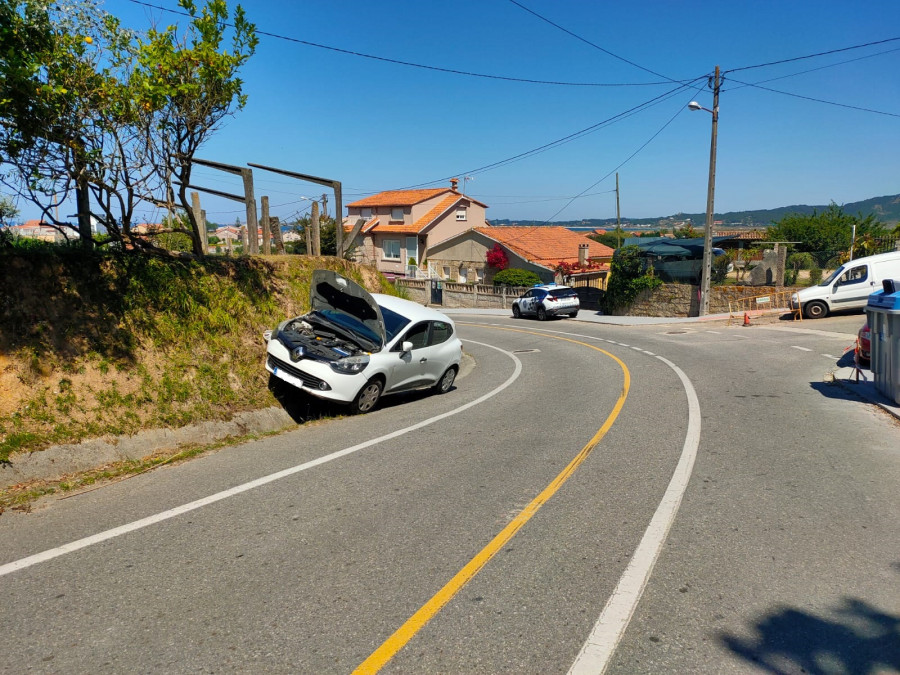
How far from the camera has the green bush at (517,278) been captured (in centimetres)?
4325

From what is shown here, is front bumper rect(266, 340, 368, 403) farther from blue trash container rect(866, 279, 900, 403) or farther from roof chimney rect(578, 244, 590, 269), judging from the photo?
roof chimney rect(578, 244, 590, 269)

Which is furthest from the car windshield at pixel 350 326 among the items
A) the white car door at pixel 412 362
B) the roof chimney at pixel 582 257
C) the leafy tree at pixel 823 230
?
the leafy tree at pixel 823 230

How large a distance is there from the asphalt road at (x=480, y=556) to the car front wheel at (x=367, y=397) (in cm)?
79

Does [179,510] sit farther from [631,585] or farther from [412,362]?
[412,362]

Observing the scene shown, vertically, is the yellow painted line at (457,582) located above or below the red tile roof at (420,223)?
below

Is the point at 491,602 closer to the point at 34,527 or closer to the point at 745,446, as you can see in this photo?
the point at 34,527

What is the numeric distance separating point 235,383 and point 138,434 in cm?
190

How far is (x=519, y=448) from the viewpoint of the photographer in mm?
7844

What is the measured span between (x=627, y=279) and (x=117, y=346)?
2766 centimetres

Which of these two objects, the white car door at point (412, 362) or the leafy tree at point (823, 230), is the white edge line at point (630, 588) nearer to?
the white car door at point (412, 362)

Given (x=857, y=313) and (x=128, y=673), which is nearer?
(x=128, y=673)

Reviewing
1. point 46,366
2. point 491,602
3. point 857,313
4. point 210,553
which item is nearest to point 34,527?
point 210,553

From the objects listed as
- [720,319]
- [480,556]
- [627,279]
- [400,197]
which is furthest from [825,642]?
[400,197]

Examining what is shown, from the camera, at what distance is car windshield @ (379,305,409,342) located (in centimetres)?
1059
